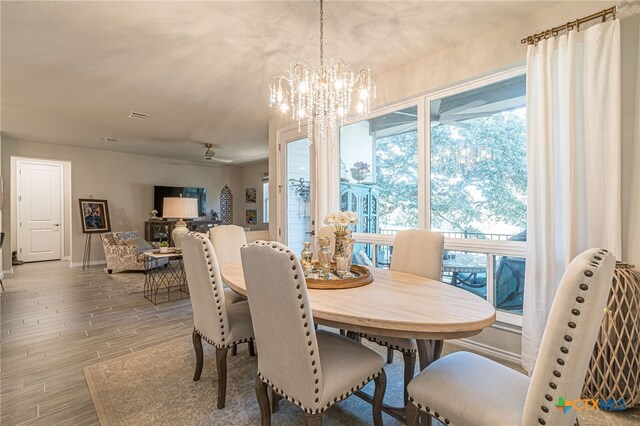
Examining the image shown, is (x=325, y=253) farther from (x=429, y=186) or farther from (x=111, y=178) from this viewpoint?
(x=111, y=178)

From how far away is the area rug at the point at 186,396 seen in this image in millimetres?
1709

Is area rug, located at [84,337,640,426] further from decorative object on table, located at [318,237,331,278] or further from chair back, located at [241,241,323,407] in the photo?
decorative object on table, located at [318,237,331,278]

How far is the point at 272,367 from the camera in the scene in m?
1.32

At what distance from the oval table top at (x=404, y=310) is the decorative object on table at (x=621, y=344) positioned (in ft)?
3.16

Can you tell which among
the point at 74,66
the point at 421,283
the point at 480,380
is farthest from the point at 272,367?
the point at 74,66

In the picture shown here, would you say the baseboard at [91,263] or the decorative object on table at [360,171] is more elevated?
the decorative object on table at [360,171]

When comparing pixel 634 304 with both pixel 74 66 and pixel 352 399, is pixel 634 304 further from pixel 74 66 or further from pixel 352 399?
pixel 74 66

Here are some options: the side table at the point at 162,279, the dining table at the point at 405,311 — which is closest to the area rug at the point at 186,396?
the dining table at the point at 405,311

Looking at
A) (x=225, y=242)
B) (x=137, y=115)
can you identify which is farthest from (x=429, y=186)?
(x=137, y=115)

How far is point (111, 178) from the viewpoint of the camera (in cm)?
697

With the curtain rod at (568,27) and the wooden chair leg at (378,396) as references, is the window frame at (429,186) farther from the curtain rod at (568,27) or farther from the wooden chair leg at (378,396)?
the wooden chair leg at (378,396)

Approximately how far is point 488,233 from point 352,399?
1728mm

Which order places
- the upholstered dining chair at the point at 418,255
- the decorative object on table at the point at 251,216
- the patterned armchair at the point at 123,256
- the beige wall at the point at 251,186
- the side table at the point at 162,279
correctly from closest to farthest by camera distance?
1. the upholstered dining chair at the point at 418,255
2. the side table at the point at 162,279
3. the patterned armchair at the point at 123,256
4. the beige wall at the point at 251,186
5. the decorative object on table at the point at 251,216

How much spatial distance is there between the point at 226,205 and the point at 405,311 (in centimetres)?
817
